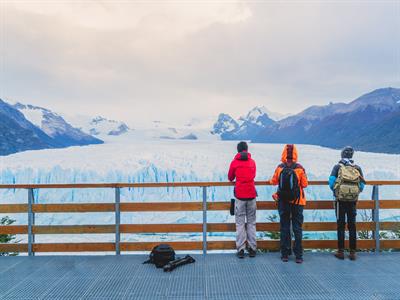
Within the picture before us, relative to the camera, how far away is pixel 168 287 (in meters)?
3.53

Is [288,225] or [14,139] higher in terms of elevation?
[14,139]

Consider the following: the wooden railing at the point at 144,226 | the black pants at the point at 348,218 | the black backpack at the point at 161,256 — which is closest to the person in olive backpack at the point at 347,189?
the black pants at the point at 348,218

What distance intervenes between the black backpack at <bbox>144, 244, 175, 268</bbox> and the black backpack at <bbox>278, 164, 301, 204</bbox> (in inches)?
58.7

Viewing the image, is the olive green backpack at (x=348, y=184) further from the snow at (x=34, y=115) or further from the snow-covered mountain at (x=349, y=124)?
the snow at (x=34, y=115)

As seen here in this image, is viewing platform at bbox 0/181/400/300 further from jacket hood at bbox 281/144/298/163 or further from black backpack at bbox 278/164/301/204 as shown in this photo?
jacket hood at bbox 281/144/298/163

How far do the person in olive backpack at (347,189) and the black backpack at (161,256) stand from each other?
205cm

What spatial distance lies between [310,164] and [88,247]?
29796mm

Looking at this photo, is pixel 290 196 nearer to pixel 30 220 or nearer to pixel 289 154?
pixel 289 154

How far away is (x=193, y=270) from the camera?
13.1 feet

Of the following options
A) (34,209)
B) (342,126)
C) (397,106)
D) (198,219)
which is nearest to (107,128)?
(342,126)

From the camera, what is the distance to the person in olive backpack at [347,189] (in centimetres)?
421

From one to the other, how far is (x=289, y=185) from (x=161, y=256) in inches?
66.8

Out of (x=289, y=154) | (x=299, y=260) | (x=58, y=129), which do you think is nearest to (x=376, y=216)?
(x=299, y=260)

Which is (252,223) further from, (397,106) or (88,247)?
(397,106)
